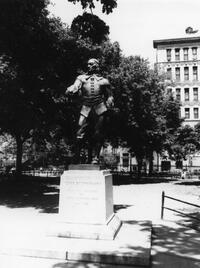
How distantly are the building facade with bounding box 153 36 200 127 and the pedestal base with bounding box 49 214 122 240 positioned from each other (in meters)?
58.5

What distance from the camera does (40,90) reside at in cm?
1986

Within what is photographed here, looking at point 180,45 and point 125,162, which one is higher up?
point 180,45

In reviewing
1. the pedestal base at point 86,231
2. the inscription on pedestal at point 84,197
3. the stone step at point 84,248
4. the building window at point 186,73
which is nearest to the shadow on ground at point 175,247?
the stone step at point 84,248

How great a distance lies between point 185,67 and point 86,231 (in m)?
61.1

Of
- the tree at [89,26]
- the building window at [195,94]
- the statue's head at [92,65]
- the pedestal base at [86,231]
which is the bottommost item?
the pedestal base at [86,231]

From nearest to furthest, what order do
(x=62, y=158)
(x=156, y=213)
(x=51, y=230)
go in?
(x=51, y=230)
(x=156, y=213)
(x=62, y=158)

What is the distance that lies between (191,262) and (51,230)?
137 inches

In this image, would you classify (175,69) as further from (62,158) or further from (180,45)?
(62,158)

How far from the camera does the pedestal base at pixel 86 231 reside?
8320 mm

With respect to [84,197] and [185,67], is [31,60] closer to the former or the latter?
[84,197]

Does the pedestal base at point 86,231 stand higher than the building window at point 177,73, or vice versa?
the building window at point 177,73

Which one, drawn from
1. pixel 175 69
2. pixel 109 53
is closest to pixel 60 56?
pixel 109 53

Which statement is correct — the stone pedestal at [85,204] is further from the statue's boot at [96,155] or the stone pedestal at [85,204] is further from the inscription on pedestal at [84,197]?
the statue's boot at [96,155]

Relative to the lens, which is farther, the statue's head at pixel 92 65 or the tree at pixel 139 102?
the tree at pixel 139 102
